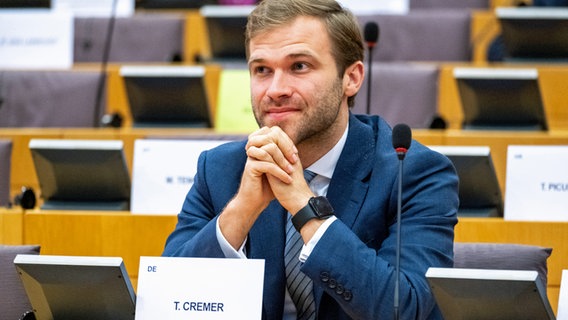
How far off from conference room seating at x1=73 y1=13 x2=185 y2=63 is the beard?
425 centimetres

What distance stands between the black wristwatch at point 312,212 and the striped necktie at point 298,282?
0.14 m

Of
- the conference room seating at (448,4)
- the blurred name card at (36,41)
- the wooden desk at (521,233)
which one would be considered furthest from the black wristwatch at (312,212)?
the conference room seating at (448,4)

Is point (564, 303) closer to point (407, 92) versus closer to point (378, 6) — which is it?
point (407, 92)

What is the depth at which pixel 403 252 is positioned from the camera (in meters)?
2.31

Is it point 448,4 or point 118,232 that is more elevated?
point 448,4

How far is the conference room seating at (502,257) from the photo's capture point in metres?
2.73

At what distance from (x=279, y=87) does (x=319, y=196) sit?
0.25m

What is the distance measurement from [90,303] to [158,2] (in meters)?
5.13

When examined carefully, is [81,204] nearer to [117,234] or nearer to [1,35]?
[117,234]

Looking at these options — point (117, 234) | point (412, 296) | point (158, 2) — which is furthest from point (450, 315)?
point (158, 2)

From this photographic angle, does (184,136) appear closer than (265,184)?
No

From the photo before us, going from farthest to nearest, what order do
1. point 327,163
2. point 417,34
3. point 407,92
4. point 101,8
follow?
point 101,8
point 417,34
point 407,92
point 327,163

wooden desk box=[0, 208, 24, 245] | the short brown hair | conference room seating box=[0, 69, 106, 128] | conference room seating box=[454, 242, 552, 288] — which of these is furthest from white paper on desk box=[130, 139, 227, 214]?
conference room seating box=[0, 69, 106, 128]

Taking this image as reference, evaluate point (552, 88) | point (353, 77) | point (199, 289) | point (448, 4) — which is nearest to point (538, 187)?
point (353, 77)
